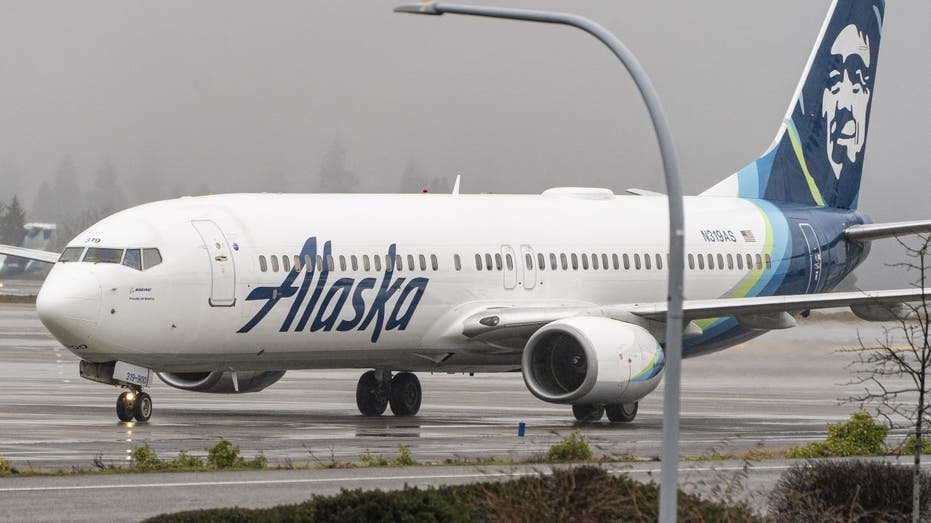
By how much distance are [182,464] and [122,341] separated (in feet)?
23.4

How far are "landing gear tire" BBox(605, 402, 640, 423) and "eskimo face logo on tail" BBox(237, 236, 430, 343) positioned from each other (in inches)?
158

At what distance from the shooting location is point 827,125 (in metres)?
39.8

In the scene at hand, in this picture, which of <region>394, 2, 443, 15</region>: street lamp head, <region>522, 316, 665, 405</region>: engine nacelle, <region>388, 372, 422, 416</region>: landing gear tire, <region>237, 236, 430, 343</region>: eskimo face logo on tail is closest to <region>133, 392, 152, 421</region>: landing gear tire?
<region>237, 236, 430, 343</region>: eskimo face logo on tail

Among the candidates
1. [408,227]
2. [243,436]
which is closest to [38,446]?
[243,436]

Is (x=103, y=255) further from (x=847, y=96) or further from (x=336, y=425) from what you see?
(x=847, y=96)

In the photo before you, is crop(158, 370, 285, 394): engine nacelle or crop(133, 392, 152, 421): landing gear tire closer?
crop(133, 392, 152, 421): landing gear tire

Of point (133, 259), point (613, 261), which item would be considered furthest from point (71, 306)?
point (613, 261)

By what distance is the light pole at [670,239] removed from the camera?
1230 centimetres

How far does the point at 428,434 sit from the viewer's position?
27906 mm

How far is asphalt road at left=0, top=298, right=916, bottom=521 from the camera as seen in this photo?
725 inches

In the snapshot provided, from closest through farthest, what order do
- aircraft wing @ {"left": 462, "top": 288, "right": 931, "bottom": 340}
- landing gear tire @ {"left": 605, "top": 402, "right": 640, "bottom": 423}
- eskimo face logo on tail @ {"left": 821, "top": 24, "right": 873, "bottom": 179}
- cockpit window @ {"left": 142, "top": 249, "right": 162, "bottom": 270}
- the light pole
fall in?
1. the light pole
2. cockpit window @ {"left": 142, "top": 249, "right": 162, "bottom": 270}
3. aircraft wing @ {"left": 462, "top": 288, "right": 931, "bottom": 340}
4. landing gear tire @ {"left": 605, "top": 402, "right": 640, "bottom": 423}
5. eskimo face logo on tail @ {"left": 821, "top": 24, "right": 873, "bottom": 179}

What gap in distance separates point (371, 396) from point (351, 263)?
3515 millimetres

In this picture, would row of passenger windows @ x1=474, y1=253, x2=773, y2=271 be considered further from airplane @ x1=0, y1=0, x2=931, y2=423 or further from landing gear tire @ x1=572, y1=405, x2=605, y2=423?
landing gear tire @ x1=572, y1=405, x2=605, y2=423

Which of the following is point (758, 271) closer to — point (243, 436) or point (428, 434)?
point (428, 434)
